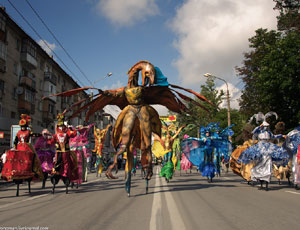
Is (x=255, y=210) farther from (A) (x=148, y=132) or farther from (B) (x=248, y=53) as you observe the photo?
(B) (x=248, y=53)

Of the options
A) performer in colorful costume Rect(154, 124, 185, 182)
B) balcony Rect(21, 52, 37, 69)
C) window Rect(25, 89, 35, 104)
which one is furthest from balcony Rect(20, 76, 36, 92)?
performer in colorful costume Rect(154, 124, 185, 182)

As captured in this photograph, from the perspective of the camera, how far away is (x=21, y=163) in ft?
29.5

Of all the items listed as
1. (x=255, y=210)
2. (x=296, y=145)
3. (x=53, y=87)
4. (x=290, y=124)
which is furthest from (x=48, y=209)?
(x=53, y=87)

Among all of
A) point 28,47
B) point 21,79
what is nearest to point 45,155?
point 21,79

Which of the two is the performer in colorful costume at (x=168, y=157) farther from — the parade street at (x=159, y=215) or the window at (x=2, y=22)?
the window at (x=2, y=22)

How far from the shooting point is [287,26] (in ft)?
74.7

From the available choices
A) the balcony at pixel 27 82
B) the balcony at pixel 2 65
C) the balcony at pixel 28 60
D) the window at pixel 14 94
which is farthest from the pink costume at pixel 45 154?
the balcony at pixel 28 60

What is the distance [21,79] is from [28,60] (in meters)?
2.33

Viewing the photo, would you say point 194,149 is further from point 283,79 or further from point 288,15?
point 288,15

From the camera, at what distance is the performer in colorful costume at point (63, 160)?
368 inches

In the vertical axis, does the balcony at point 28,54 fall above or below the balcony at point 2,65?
above

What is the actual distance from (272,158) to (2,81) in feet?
87.1

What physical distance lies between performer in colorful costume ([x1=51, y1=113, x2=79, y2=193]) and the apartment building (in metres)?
15.3

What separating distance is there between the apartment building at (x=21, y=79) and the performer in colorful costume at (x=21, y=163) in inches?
585
